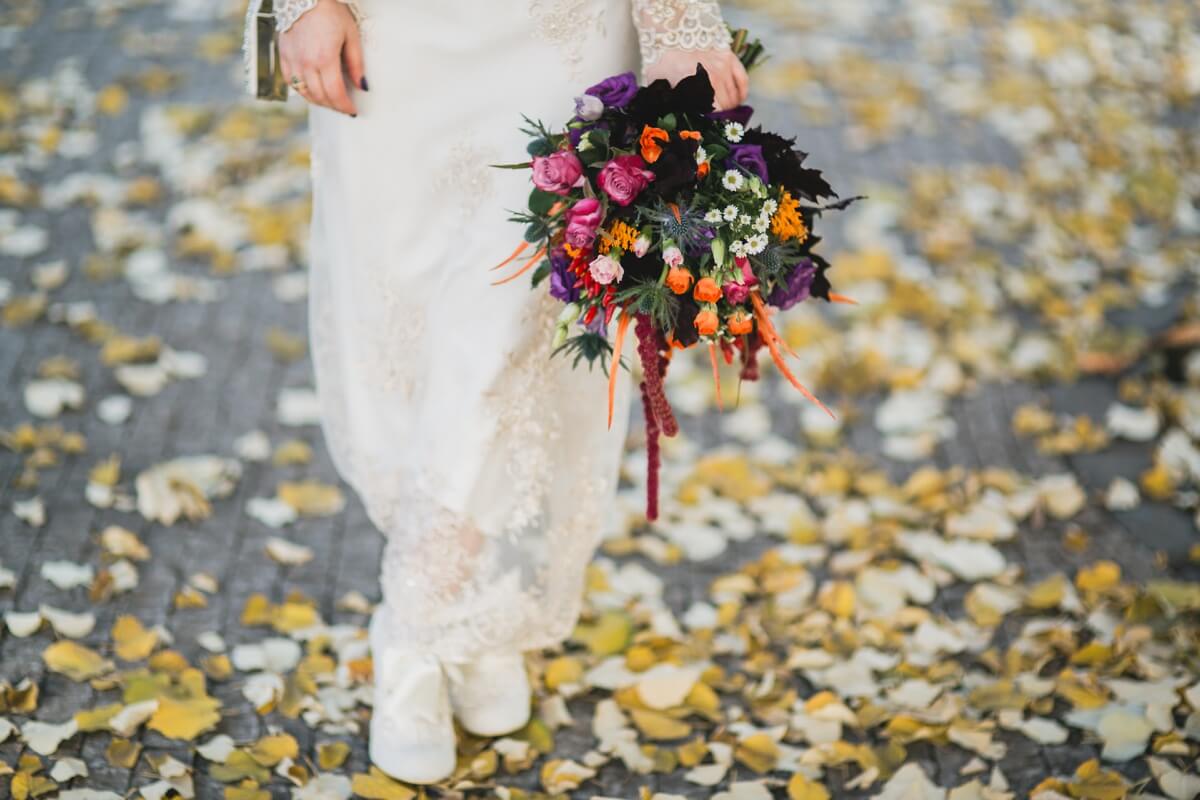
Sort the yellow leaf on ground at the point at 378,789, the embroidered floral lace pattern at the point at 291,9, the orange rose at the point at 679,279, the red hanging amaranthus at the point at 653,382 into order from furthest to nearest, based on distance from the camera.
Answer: the yellow leaf on ground at the point at 378,789 < the embroidered floral lace pattern at the point at 291,9 < the red hanging amaranthus at the point at 653,382 < the orange rose at the point at 679,279

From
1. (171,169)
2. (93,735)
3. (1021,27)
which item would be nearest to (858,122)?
(1021,27)

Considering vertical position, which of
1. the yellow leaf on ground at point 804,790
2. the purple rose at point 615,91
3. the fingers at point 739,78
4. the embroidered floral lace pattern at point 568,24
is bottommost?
the yellow leaf on ground at point 804,790

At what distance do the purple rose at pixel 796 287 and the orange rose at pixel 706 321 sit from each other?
0.58 ft

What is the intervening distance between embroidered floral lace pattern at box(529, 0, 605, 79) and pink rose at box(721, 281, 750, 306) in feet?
1.62

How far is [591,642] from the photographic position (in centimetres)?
275

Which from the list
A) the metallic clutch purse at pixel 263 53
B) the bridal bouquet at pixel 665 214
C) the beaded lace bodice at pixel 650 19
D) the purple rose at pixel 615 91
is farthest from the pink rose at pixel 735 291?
the metallic clutch purse at pixel 263 53

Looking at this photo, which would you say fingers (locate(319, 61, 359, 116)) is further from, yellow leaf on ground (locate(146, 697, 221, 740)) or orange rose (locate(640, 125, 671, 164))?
yellow leaf on ground (locate(146, 697, 221, 740))

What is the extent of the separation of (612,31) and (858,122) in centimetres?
318

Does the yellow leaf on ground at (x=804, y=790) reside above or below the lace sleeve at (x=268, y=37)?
below

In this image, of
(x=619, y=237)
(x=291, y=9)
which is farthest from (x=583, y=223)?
(x=291, y=9)

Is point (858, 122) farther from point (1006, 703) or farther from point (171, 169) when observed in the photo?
point (1006, 703)

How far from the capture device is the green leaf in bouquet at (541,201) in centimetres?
190

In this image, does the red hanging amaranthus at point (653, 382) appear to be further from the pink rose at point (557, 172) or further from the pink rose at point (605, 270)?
the pink rose at point (557, 172)

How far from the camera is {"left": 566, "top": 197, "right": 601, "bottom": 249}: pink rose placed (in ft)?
5.92
